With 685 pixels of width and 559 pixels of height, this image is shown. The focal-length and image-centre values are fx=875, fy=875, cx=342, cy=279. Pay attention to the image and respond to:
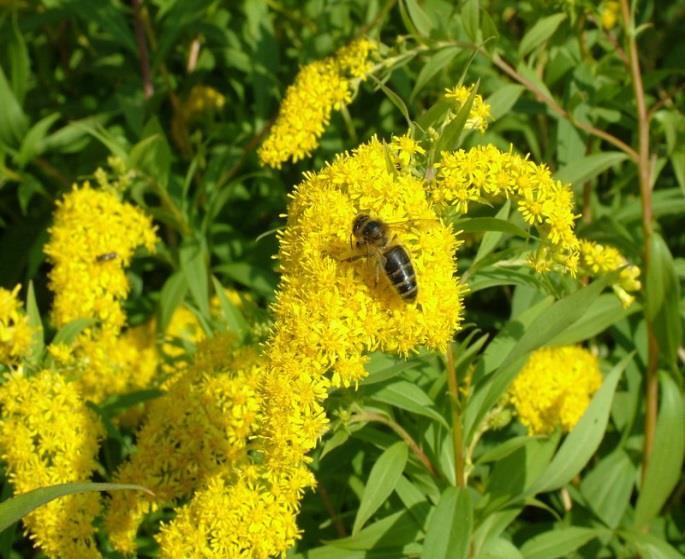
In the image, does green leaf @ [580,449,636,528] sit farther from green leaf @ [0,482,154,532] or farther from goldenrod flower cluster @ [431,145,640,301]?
green leaf @ [0,482,154,532]

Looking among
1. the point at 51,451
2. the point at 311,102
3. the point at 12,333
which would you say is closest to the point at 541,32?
the point at 311,102

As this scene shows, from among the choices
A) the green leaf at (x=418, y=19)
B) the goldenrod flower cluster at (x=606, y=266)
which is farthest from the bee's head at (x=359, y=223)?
the green leaf at (x=418, y=19)

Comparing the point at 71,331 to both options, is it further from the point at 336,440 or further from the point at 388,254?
the point at 388,254

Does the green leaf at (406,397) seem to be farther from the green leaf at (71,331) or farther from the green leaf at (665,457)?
the green leaf at (71,331)

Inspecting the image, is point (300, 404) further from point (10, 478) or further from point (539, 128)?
point (539, 128)

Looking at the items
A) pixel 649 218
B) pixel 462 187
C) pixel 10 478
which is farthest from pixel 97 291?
pixel 649 218

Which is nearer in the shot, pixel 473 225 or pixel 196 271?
pixel 473 225
